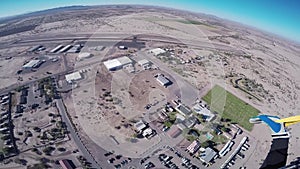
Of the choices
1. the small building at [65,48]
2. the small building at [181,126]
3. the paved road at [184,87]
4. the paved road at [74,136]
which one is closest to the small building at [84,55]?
the small building at [65,48]

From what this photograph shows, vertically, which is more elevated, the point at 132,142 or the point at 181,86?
the point at 181,86

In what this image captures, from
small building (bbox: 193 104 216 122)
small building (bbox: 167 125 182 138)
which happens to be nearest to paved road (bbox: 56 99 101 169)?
small building (bbox: 167 125 182 138)

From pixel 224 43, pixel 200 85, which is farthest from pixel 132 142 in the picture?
pixel 224 43

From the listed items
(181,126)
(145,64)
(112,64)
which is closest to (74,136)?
(181,126)

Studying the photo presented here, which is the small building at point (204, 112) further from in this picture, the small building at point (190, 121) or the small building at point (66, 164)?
the small building at point (66, 164)

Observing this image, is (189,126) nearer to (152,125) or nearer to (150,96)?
(152,125)

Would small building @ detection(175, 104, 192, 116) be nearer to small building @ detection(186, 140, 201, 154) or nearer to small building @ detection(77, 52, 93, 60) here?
small building @ detection(186, 140, 201, 154)

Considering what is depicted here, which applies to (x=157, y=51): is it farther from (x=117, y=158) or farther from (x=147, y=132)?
(x=117, y=158)
